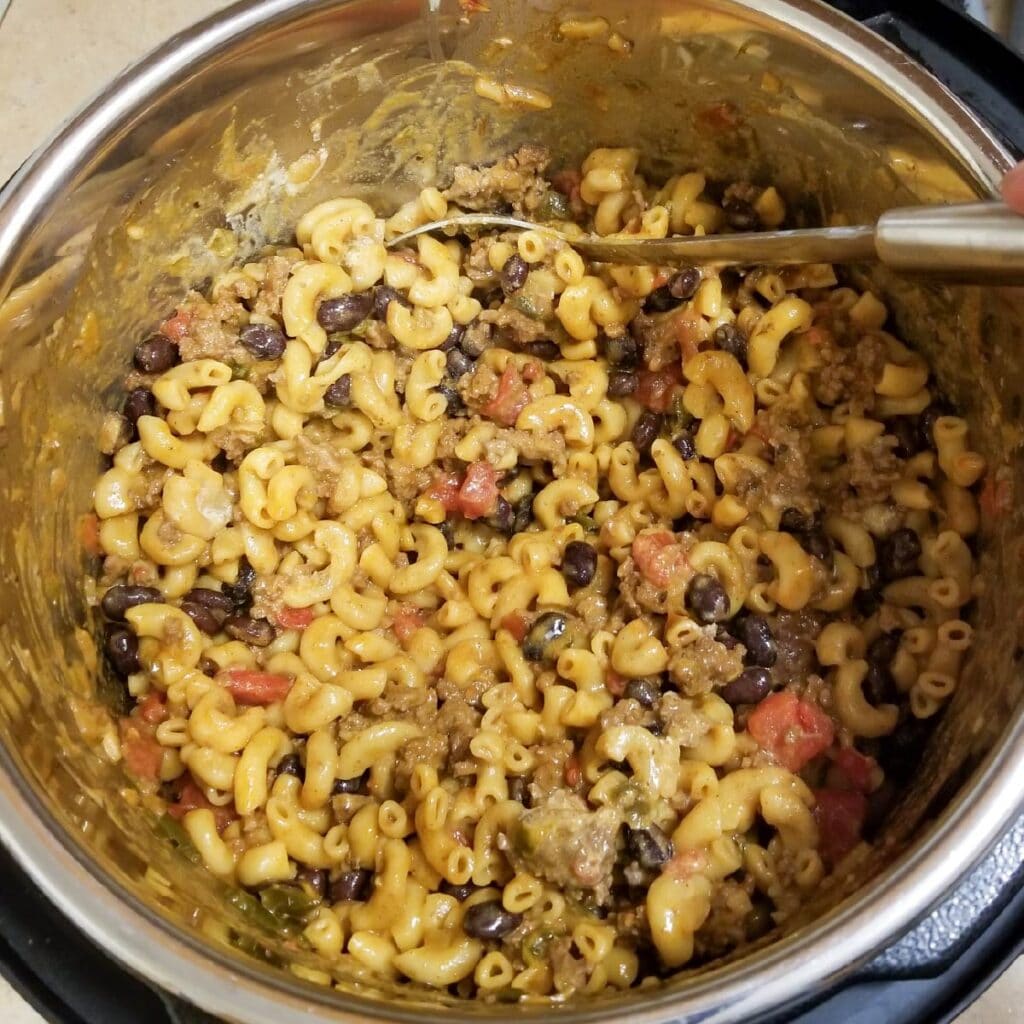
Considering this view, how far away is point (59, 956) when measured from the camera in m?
1.00

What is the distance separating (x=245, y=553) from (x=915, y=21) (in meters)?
1.09

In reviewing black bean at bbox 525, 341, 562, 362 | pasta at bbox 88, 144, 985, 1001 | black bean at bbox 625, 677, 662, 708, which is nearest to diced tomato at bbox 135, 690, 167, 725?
pasta at bbox 88, 144, 985, 1001

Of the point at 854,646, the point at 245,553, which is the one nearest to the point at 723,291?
the point at 854,646

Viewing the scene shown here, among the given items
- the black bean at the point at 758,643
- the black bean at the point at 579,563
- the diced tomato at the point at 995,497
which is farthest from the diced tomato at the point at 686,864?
the diced tomato at the point at 995,497

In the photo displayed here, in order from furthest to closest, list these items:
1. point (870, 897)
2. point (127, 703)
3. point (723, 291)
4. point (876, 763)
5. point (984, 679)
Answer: point (723, 291) → point (127, 703) → point (876, 763) → point (984, 679) → point (870, 897)

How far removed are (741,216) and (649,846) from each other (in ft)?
2.83

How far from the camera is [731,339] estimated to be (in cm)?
146

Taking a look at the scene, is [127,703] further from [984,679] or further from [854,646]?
[984,679]

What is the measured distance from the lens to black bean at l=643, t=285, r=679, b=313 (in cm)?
150

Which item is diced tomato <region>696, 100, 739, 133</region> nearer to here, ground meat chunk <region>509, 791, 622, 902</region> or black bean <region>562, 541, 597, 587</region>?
black bean <region>562, 541, 597, 587</region>

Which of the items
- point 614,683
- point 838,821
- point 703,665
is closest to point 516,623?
point 614,683

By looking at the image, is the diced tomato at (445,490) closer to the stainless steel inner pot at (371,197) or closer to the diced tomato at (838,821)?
the stainless steel inner pot at (371,197)

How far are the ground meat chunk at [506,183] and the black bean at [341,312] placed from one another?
9.3 inches

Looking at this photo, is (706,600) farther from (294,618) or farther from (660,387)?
(294,618)
